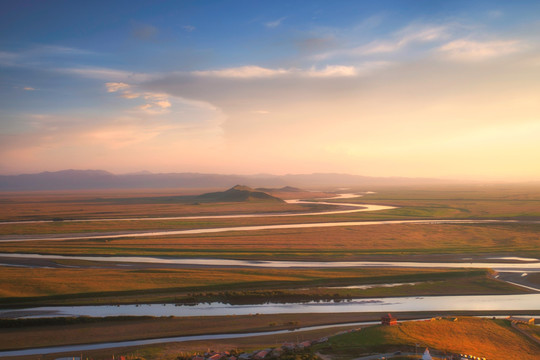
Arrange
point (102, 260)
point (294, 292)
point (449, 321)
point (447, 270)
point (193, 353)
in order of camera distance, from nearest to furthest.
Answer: point (193, 353), point (449, 321), point (294, 292), point (447, 270), point (102, 260)

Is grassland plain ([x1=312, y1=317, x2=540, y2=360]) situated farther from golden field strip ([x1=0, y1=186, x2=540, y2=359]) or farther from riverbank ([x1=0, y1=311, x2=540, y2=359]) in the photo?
riverbank ([x1=0, y1=311, x2=540, y2=359])

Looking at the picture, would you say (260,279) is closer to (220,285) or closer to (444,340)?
(220,285)

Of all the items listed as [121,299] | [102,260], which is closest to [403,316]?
[121,299]

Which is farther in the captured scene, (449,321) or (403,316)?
(403,316)

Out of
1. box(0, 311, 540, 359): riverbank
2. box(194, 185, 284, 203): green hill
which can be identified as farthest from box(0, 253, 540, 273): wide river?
box(194, 185, 284, 203): green hill

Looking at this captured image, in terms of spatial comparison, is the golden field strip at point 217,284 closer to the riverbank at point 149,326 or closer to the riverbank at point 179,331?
the riverbank at point 149,326

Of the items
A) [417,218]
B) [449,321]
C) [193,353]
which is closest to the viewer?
[193,353]

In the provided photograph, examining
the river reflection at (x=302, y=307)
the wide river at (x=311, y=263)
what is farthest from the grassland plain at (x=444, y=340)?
the wide river at (x=311, y=263)

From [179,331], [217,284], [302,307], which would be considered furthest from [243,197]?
[179,331]

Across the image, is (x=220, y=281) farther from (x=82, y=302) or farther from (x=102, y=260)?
(x=102, y=260)
